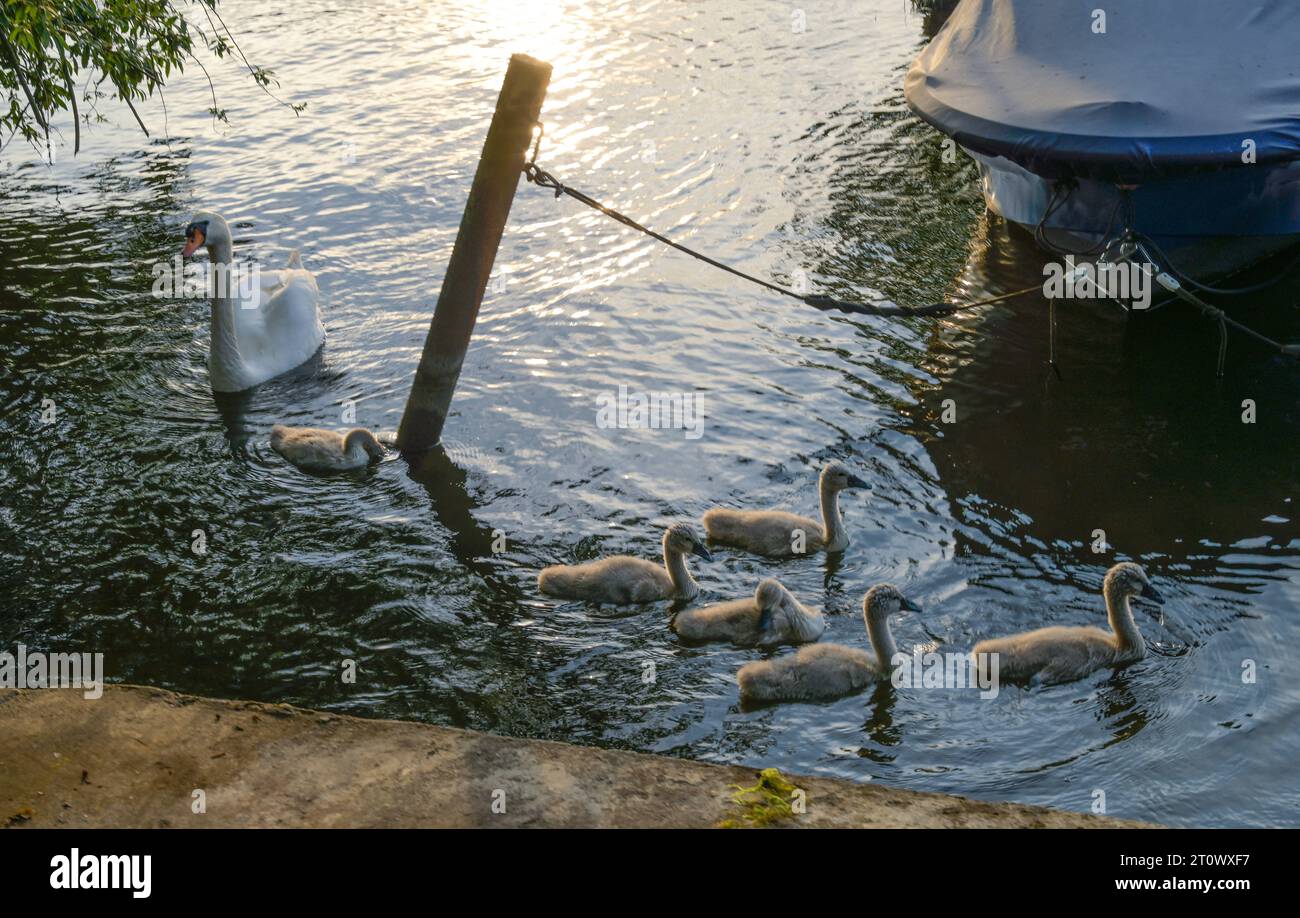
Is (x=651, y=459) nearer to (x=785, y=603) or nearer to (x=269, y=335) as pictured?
(x=785, y=603)

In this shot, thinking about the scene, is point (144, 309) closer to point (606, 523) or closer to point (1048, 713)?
point (606, 523)

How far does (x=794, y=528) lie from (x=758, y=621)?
49.0 inches

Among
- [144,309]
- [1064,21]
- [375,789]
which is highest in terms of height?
[1064,21]

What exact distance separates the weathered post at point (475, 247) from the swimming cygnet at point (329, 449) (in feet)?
1.12

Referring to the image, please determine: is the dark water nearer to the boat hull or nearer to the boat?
the boat hull

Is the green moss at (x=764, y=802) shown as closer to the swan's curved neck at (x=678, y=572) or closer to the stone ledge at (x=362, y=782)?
the stone ledge at (x=362, y=782)

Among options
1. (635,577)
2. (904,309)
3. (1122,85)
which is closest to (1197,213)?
(1122,85)

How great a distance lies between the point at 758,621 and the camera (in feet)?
25.6

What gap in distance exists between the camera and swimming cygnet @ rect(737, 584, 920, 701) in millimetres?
7332

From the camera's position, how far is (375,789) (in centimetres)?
564

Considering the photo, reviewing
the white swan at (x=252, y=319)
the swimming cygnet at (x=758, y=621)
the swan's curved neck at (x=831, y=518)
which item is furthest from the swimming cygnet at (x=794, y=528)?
the white swan at (x=252, y=319)
